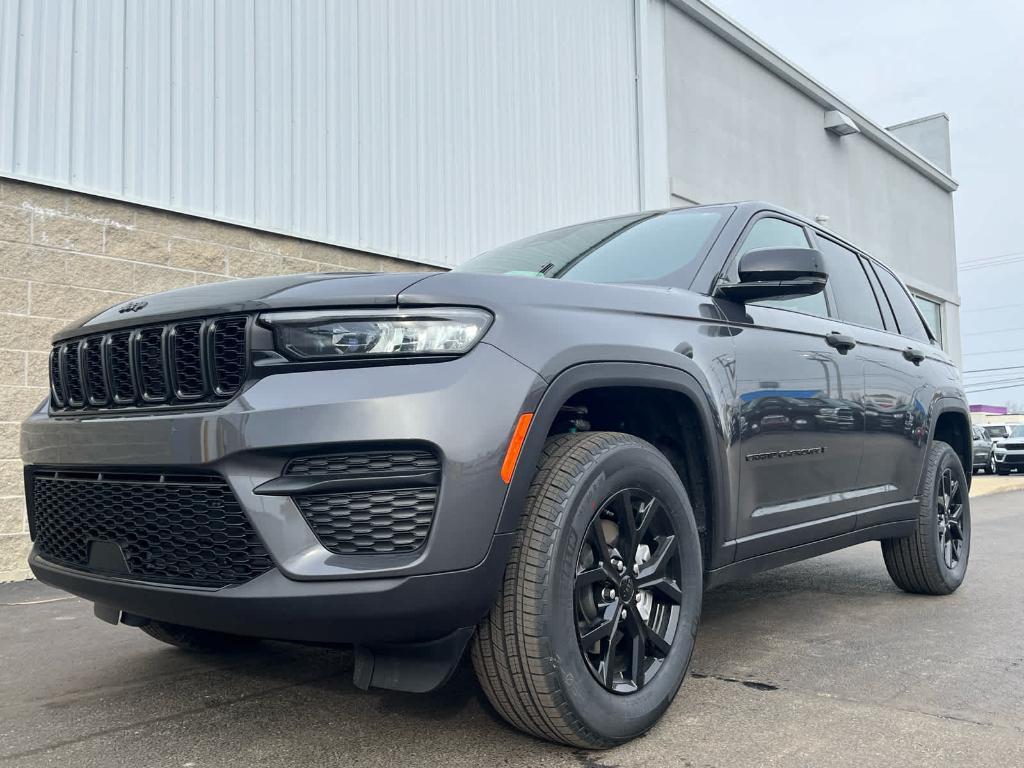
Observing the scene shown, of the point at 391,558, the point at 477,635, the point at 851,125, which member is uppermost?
the point at 851,125

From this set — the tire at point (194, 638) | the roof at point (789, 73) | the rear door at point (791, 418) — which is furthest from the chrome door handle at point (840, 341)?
the roof at point (789, 73)

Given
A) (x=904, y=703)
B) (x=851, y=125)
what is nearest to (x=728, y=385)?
(x=904, y=703)

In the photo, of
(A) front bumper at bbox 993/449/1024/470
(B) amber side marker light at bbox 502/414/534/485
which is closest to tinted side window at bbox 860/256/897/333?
(B) amber side marker light at bbox 502/414/534/485

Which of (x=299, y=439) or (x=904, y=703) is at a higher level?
(x=299, y=439)

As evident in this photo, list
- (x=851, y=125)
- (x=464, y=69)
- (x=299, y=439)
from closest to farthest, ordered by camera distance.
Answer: (x=299, y=439) → (x=464, y=69) → (x=851, y=125)

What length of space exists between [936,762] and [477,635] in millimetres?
1226

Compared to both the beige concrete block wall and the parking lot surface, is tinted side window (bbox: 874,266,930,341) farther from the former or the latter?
the beige concrete block wall

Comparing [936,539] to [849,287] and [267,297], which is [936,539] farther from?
[267,297]

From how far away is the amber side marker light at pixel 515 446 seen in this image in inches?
83.4

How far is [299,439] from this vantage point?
2.00m

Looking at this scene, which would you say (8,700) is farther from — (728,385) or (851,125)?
(851,125)

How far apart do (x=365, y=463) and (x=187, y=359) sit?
59 cm

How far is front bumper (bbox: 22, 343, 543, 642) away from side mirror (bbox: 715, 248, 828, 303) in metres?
1.29

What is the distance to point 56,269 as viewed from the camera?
5801 millimetres
